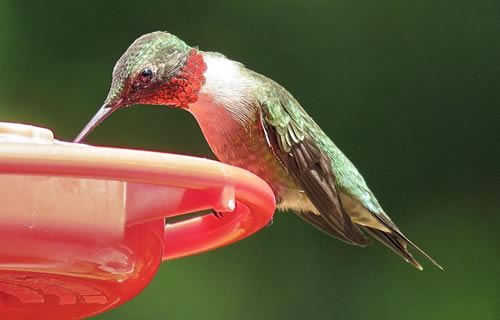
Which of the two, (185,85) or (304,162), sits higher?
(185,85)

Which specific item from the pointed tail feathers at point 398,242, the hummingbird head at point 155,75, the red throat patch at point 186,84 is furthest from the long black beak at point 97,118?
the pointed tail feathers at point 398,242

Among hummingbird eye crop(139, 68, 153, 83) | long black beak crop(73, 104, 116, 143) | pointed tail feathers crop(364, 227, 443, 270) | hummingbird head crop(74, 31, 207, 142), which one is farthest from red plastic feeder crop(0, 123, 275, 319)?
pointed tail feathers crop(364, 227, 443, 270)

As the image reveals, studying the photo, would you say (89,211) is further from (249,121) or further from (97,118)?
(249,121)

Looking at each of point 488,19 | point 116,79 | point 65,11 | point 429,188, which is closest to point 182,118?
point 65,11

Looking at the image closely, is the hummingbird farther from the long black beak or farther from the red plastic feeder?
the red plastic feeder

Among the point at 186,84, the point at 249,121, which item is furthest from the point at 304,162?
the point at 186,84

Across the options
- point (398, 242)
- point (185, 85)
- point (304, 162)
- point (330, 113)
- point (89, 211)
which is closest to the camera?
point (89, 211)

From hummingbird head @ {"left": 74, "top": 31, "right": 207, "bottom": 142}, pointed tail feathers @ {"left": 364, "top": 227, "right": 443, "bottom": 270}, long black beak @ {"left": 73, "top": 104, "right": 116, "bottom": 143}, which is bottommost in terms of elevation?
pointed tail feathers @ {"left": 364, "top": 227, "right": 443, "bottom": 270}

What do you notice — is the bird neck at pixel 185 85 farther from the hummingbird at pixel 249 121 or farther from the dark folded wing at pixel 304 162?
the dark folded wing at pixel 304 162
